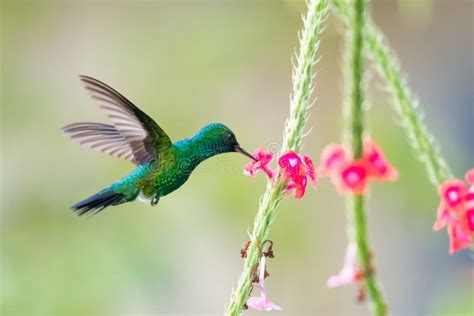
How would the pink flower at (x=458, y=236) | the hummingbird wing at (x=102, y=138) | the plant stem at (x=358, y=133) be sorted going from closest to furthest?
the plant stem at (x=358, y=133) < the pink flower at (x=458, y=236) < the hummingbird wing at (x=102, y=138)

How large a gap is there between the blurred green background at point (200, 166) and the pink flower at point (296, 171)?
2.65 feet

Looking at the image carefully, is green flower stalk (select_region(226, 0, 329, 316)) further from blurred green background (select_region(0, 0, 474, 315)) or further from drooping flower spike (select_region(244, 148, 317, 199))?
blurred green background (select_region(0, 0, 474, 315))

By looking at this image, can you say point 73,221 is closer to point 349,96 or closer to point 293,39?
point 293,39

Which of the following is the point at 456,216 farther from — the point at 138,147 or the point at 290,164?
the point at 138,147

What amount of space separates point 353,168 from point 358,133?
41mm

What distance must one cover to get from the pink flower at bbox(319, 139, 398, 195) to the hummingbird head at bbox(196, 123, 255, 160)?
532 millimetres

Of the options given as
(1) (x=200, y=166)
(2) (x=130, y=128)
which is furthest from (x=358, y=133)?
(1) (x=200, y=166)

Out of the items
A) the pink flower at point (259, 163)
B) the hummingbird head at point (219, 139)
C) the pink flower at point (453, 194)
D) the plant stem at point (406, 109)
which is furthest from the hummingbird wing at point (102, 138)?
the pink flower at point (453, 194)

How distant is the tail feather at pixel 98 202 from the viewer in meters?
1.44

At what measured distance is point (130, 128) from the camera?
152 centimetres

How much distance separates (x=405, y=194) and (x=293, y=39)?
1193mm

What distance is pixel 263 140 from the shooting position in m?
3.68

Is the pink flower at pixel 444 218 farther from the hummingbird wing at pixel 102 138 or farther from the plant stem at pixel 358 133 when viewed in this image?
the hummingbird wing at pixel 102 138

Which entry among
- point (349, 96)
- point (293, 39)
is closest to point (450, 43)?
point (293, 39)
